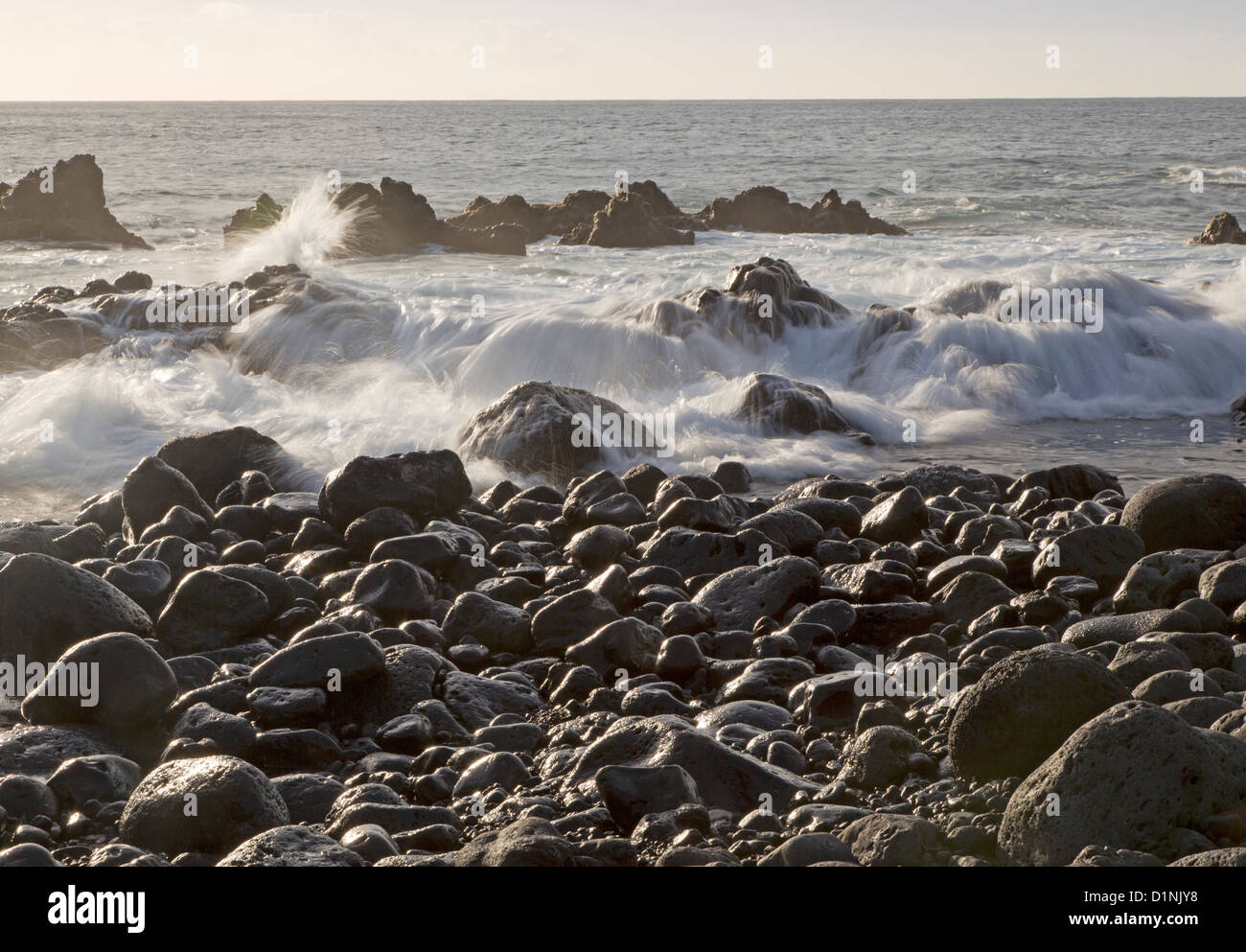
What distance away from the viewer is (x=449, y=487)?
25.8ft

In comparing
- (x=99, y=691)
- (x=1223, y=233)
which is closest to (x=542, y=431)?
(x=99, y=691)

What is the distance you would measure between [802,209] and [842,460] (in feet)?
62.4

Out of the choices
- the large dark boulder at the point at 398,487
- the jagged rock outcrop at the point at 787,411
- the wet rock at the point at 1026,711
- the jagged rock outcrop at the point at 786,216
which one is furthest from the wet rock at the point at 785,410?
the jagged rock outcrop at the point at 786,216

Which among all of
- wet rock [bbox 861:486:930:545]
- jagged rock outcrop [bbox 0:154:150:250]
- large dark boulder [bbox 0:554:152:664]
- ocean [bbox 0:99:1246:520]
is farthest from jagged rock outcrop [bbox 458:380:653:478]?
jagged rock outcrop [bbox 0:154:150:250]

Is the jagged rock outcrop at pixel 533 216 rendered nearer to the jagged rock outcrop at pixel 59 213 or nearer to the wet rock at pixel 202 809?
the jagged rock outcrop at pixel 59 213

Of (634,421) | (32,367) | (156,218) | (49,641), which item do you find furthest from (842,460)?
(156,218)

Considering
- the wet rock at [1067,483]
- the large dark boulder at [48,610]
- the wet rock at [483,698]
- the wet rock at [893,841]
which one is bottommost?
the wet rock at [483,698]

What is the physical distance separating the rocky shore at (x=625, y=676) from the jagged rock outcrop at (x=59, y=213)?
21.3m

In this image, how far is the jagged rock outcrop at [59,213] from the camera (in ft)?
86.9

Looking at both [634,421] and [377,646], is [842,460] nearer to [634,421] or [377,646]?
[634,421]

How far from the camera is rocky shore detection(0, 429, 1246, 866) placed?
3.51 metres

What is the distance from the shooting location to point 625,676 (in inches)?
211

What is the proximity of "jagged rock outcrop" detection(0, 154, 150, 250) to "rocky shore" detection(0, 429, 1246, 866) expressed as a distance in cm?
2127

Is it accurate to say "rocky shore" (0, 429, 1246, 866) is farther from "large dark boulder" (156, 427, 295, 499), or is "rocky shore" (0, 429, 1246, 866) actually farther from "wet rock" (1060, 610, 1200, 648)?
"large dark boulder" (156, 427, 295, 499)
